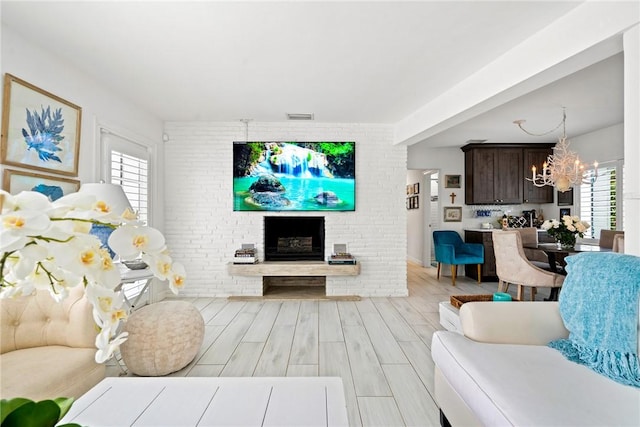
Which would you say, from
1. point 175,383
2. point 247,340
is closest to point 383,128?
point 247,340

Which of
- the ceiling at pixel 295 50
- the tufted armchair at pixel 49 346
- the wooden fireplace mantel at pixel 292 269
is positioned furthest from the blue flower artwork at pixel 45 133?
the wooden fireplace mantel at pixel 292 269

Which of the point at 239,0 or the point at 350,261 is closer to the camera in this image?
the point at 239,0

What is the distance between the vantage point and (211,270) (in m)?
4.58

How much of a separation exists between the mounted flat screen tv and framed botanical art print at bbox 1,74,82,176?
6.65ft

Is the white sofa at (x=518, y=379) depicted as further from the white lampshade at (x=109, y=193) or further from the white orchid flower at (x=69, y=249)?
the white lampshade at (x=109, y=193)

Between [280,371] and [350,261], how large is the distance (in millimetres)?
2208

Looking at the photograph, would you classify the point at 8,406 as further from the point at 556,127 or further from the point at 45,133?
the point at 556,127

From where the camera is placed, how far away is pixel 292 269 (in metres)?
4.39

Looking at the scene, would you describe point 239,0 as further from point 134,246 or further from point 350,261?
point 350,261

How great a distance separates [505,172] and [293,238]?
4.18 m

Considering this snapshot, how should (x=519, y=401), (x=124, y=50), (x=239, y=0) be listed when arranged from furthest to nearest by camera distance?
(x=124, y=50) → (x=239, y=0) → (x=519, y=401)

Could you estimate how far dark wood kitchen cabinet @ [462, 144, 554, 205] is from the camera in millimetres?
5977

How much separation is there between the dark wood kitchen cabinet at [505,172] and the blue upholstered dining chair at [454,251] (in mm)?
843

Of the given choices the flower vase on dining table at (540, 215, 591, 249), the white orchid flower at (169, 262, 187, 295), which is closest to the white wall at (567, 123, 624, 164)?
the flower vase on dining table at (540, 215, 591, 249)
